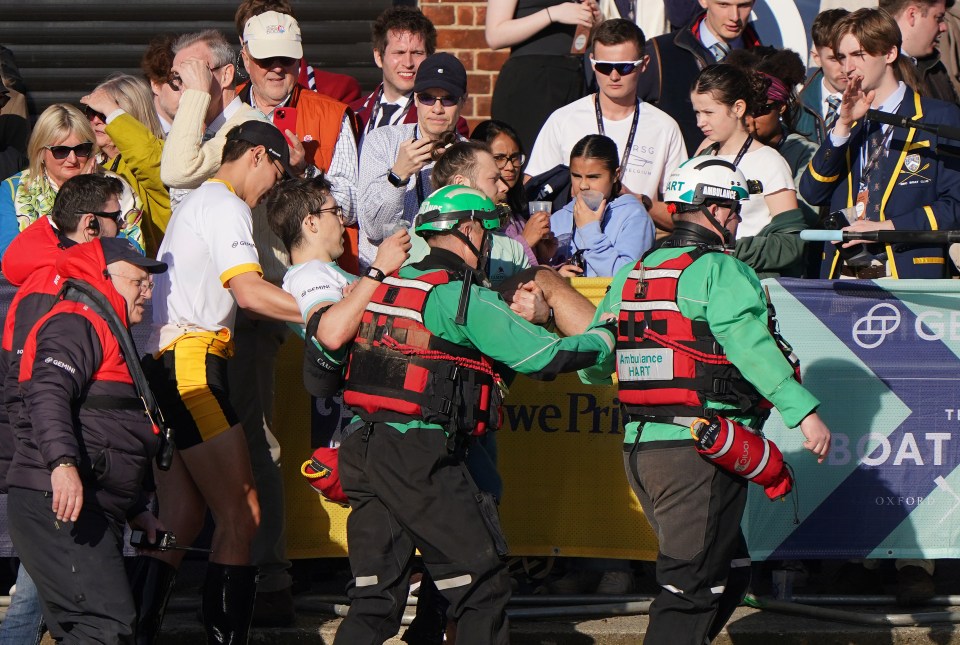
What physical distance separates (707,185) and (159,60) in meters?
3.64

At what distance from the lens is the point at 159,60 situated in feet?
25.9

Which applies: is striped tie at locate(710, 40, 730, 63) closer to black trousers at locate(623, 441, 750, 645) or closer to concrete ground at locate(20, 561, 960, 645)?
concrete ground at locate(20, 561, 960, 645)

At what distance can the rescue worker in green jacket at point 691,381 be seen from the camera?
541 cm

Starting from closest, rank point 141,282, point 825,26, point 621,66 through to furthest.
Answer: point 141,282, point 621,66, point 825,26

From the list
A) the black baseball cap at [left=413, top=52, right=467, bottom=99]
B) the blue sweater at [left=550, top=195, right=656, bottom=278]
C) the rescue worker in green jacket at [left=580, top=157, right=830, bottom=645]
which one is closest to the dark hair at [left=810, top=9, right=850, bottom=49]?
the blue sweater at [left=550, top=195, right=656, bottom=278]

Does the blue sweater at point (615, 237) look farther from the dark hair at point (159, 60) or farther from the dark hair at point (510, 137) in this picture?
the dark hair at point (159, 60)

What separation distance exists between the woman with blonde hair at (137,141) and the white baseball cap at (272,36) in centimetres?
64

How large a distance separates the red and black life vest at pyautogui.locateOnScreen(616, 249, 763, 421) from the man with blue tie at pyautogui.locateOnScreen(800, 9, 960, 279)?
1.96 m

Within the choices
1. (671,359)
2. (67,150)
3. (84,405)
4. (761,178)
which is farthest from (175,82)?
(671,359)

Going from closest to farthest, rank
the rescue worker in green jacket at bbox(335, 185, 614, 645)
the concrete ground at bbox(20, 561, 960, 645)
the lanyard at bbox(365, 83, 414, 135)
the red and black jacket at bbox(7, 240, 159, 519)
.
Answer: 1. the red and black jacket at bbox(7, 240, 159, 519)
2. the rescue worker in green jacket at bbox(335, 185, 614, 645)
3. the concrete ground at bbox(20, 561, 960, 645)
4. the lanyard at bbox(365, 83, 414, 135)

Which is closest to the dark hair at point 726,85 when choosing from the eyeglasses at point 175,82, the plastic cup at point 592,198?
the plastic cup at point 592,198

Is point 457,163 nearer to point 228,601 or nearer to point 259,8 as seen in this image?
point 228,601

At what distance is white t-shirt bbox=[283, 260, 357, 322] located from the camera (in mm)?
5781

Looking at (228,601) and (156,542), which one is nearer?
(156,542)
